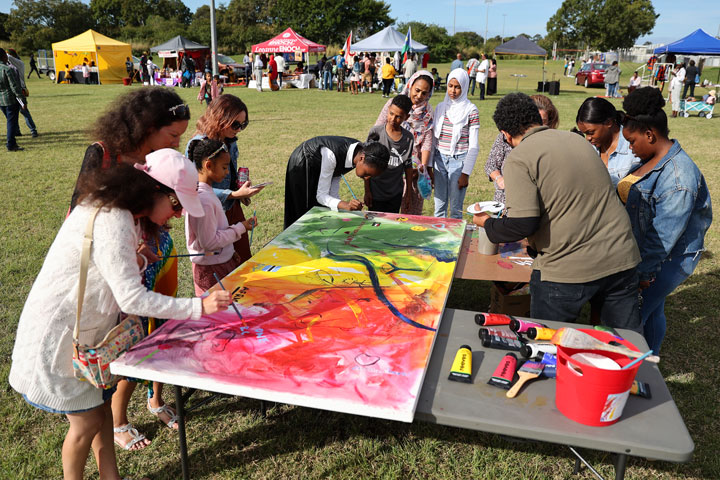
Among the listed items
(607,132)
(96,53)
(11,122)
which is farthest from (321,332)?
(96,53)

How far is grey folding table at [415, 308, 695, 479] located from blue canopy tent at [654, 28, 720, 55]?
70.0 feet

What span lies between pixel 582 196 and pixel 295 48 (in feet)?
75.1

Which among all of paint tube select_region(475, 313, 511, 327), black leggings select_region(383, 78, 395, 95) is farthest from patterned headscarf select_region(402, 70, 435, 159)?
black leggings select_region(383, 78, 395, 95)

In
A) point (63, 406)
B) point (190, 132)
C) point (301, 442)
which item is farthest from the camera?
point (190, 132)

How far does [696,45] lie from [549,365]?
72.2 ft

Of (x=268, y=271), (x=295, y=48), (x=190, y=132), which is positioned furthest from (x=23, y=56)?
(x=268, y=271)

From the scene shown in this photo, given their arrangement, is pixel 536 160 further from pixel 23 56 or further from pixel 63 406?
pixel 23 56

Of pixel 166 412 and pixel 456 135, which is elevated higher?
pixel 456 135

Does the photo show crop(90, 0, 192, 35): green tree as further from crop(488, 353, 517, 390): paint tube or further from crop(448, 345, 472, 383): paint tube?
crop(488, 353, 517, 390): paint tube

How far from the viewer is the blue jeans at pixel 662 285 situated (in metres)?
2.45

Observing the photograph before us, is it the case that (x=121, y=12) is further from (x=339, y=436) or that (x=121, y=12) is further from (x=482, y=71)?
(x=339, y=436)

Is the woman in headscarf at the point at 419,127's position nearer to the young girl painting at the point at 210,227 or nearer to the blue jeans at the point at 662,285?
the young girl painting at the point at 210,227

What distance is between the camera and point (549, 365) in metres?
1.74

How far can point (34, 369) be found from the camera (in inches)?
64.6
